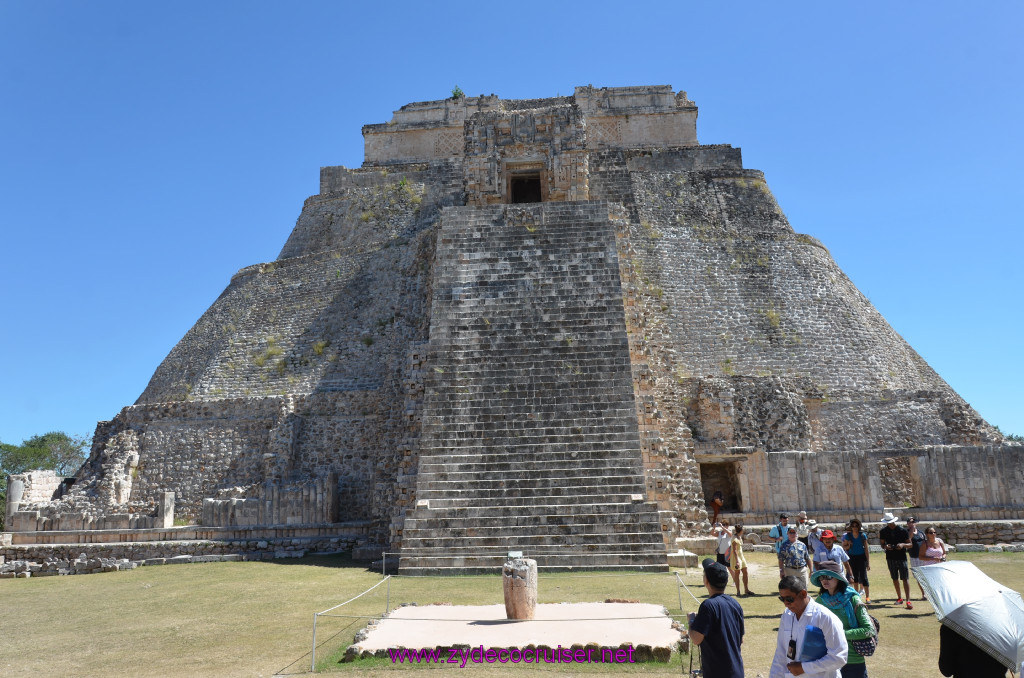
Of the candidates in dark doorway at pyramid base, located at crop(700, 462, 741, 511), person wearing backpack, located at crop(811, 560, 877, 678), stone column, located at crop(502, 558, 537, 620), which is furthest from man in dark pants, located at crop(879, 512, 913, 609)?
dark doorway at pyramid base, located at crop(700, 462, 741, 511)

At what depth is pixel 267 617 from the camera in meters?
7.80

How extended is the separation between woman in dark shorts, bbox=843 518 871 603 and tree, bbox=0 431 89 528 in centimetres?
3847

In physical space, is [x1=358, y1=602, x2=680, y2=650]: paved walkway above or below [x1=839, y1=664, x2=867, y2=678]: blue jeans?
below

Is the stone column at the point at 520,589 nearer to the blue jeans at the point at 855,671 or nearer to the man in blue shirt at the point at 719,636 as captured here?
the man in blue shirt at the point at 719,636

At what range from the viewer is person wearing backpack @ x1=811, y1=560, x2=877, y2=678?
3770 mm

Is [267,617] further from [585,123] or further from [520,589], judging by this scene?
[585,123]

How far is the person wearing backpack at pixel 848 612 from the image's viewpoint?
377 centimetres

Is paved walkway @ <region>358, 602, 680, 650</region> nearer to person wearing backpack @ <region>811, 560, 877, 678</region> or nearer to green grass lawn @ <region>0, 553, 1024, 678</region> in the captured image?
green grass lawn @ <region>0, 553, 1024, 678</region>

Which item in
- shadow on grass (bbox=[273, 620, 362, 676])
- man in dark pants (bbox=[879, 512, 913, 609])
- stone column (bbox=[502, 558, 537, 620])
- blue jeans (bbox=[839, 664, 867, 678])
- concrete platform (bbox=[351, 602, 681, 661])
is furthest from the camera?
man in dark pants (bbox=[879, 512, 913, 609])

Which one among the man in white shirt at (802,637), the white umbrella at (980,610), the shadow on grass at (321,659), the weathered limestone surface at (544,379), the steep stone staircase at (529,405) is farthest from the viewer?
the weathered limestone surface at (544,379)

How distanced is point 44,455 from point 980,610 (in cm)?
4326

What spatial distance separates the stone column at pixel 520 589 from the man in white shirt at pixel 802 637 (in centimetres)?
327

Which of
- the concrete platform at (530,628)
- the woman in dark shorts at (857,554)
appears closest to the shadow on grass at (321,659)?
the concrete platform at (530,628)

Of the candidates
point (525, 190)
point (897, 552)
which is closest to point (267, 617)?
point (897, 552)
